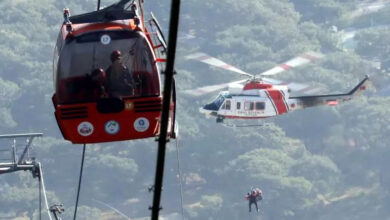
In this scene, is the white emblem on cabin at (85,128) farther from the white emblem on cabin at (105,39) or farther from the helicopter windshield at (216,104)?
the helicopter windshield at (216,104)

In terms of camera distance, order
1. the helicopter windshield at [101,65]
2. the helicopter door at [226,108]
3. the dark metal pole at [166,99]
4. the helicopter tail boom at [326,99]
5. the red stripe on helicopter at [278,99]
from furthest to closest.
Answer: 1. the red stripe on helicopter at [278,99]
2. the helicopter door at [226,108]
3. the helicopter tail boom at [326,99]
4. the helicopter windshield at [101,65]
5. the dark metal pole at [166,99]

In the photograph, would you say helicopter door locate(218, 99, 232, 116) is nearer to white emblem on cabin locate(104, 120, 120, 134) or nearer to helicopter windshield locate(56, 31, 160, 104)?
helicopter windshield locate(56, 31, 160, 104)

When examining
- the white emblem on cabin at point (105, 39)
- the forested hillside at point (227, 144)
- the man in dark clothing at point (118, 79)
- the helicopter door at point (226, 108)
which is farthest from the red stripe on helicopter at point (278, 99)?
the forested hillside at point (227, 144)

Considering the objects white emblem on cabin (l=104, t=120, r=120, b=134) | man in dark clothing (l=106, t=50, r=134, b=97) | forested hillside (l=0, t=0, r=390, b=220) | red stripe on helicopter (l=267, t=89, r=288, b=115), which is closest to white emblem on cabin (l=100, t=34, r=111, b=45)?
man in dark clothing (l=106, t=50, r=134, b=97)

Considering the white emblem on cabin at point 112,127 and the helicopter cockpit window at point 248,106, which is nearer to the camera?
the white emblem on cabin at point 112,127

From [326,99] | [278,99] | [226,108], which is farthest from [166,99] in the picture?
[278,99]

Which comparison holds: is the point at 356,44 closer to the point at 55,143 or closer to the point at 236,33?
the point at 236,33

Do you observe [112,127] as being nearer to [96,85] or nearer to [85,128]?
[85,128]
